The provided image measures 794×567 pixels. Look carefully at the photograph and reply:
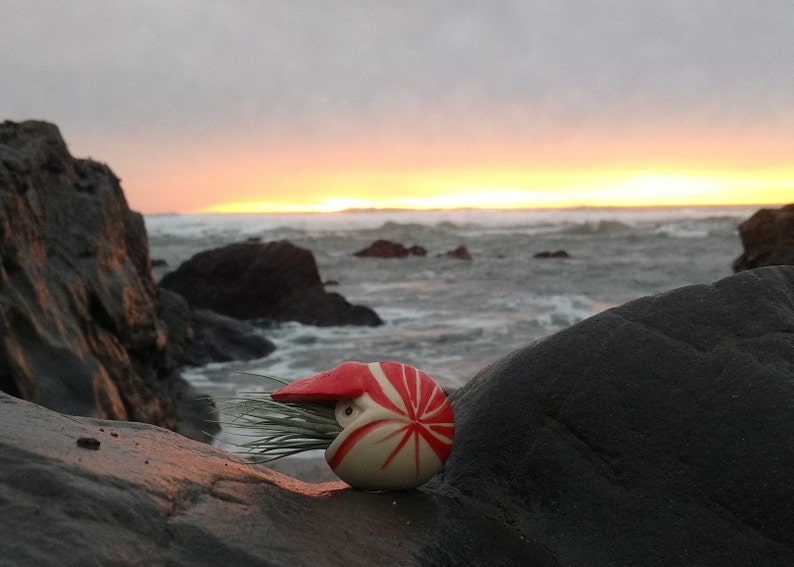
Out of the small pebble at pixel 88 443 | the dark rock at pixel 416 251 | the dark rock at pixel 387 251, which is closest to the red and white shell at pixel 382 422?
the small pebble at pixel 88 443

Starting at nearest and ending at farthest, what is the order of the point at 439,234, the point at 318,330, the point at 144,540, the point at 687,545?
the point at 144,540 → the point at 687,545 → the point at 318,330 → the point at 439,234

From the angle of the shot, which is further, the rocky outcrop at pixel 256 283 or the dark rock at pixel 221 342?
the rocky outcrop at pixel 256 283

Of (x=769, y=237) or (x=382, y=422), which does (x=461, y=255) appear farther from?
(x=382, y=422)

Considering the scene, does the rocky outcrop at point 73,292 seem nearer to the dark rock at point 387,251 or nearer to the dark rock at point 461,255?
the dark rock at point 461,255

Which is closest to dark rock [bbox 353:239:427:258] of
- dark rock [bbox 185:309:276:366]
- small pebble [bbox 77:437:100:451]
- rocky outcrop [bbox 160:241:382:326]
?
rocky outcrop [bbox 160:241:382:326]

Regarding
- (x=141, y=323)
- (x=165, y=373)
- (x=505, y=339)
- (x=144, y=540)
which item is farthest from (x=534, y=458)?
(x=505, y=339)

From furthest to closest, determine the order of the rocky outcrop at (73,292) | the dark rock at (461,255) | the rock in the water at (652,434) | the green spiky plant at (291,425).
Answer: the dark rock at (461,255) < the rocky outcrop at (73,292) < the green spiky plant at (291,425) < the rock in the water at (652,434)

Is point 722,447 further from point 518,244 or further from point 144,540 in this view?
point 518,244

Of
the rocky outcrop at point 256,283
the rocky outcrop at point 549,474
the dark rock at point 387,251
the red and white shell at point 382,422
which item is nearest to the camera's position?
the rocky outcrop at point 549,474
